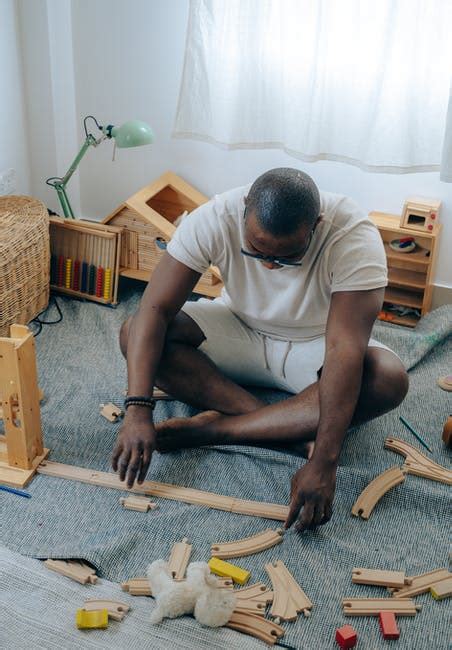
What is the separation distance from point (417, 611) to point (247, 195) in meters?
1.04

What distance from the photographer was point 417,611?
5.20 ft

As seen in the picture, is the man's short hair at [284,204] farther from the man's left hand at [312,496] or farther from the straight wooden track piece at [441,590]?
the straight wooden track piece at [441,590]

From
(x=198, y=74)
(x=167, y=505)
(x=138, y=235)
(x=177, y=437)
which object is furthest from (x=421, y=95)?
(x=167, y=505)

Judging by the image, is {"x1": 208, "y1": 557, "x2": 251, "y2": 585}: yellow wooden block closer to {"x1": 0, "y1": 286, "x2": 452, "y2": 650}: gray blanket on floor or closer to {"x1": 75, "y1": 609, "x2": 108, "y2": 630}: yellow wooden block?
{"x1": 0, "y1": 286, "x2": 452, "y2": 650}: gray blanket on floor

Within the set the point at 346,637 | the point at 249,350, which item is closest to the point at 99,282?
the point at 249,350

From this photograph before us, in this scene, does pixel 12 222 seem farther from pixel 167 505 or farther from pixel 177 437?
pixel 167 505

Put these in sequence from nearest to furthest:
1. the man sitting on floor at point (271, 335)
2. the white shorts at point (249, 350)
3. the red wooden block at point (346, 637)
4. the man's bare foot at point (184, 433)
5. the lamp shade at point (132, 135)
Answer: the red wooden block at point (346, 637), the man sitting on floor at point (271, 335), the man's bare foot at point (184, 433), the white shorts at point (249, 350), the lamp shade at point (132, 135)

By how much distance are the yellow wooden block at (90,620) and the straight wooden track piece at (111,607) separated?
0.06 ft

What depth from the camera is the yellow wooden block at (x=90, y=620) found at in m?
1.48

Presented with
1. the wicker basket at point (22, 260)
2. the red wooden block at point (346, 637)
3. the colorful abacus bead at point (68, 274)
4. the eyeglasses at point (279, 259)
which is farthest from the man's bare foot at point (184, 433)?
the colorful abacus bead at point (68, 274)

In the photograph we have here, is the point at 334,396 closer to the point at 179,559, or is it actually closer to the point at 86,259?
the point at 179,559

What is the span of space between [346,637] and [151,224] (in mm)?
1753

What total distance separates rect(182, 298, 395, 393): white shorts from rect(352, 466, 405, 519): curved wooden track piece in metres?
0.32

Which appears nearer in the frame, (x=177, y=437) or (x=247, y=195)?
(x=247, y=195)
